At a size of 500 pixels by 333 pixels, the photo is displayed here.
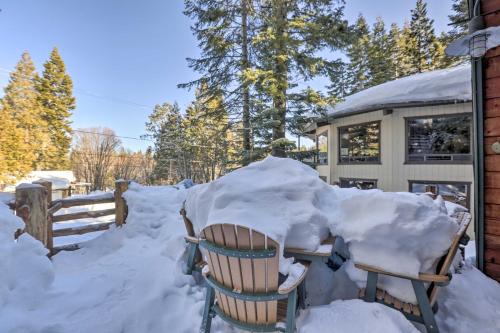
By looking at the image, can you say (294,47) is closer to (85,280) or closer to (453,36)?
(85,280)

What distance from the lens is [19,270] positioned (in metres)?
2.36

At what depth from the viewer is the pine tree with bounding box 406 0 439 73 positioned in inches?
759

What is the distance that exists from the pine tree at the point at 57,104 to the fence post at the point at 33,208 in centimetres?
2350

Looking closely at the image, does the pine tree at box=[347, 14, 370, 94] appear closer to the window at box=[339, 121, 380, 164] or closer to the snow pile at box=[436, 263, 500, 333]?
the window at box=[339, 121, 380, 164]

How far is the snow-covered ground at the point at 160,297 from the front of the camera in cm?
183

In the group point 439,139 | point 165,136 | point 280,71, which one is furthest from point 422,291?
point 165,136

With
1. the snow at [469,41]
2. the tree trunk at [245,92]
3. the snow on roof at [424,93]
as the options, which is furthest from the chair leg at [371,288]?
the snow on roof at [424,93]

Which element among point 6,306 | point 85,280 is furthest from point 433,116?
point 6,306

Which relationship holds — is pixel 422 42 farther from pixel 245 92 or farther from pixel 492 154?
pixel 492 154

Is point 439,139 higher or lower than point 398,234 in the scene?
higher

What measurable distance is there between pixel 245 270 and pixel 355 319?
88cm

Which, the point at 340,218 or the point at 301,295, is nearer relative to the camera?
the point at 301,295

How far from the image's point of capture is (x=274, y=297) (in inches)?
63.2

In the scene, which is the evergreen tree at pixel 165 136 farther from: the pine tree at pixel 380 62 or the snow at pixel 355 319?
the snow at pixel 355 319
